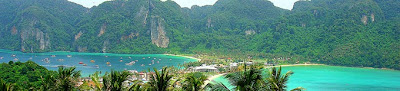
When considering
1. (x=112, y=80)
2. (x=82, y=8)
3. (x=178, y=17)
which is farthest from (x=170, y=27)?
(x=112, y=80)

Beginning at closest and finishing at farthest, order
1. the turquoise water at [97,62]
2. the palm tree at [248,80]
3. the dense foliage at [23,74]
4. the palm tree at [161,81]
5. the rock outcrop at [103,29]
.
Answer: the palm tree at [248,80] < the palm tree at [161,81] < the dense foliage at [23,74] < the turquoise water at [97,62] < the rock outcrop at [103,29]

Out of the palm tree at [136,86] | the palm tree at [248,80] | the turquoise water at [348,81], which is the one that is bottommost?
the turquoise water at [348,81]

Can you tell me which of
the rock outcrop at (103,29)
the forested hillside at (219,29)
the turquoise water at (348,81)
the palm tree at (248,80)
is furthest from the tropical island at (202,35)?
the palm tree at (248,80)

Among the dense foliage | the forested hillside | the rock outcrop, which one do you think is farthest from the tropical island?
the dense foliage

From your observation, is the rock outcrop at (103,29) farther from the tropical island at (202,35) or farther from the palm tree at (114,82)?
the palm tree at (114,82)

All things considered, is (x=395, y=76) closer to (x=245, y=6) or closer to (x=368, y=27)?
(x=368, y=27)

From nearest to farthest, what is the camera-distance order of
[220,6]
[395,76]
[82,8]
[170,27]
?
1. [395,76]
2. [170,27]
3. [220,6]
4. [82,8]

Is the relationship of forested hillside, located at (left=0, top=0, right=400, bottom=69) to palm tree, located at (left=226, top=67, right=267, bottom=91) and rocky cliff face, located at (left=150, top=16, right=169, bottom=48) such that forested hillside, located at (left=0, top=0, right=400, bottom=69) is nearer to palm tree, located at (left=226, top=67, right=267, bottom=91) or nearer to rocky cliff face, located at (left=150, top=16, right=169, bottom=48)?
rocky cliff face, located at (left=150, top=16, right=169, bottom=48)
